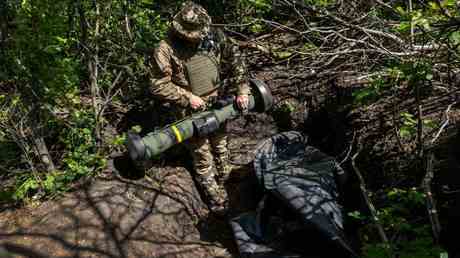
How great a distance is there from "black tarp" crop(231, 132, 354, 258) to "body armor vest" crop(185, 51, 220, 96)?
971 mm

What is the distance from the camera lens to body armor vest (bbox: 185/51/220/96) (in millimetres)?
3654

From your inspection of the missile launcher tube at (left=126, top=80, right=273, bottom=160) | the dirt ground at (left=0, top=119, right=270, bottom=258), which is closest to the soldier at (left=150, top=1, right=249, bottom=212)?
the missile launcher tube at (left=126, top=80, right=273, bottom=160)

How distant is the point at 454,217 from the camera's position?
185 centimetres

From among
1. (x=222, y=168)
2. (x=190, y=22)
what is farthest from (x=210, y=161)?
(x=190, y=22)

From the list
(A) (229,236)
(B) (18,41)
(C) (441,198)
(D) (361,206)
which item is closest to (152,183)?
(A) (229,236)

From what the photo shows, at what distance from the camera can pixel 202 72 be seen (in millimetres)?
3732

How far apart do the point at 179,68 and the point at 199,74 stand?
0.70ft

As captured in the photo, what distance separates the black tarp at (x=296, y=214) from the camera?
2701 millimetres

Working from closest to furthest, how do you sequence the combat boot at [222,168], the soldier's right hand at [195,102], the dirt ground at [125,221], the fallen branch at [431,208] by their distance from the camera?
the fallen branch at [431,208] < the dirt ground at [125,221] < the soldier's right hand at [195,102] < the combat boot at [222,168]

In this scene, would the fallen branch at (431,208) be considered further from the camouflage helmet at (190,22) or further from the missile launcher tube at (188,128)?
the camouflage helmet at (190,22)

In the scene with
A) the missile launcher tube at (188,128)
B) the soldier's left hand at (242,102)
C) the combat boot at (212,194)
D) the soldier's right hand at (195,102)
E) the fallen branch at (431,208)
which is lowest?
the combat boot at (212,194)

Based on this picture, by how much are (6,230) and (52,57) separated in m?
1.53

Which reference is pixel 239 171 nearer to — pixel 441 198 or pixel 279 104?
pixel 279 104

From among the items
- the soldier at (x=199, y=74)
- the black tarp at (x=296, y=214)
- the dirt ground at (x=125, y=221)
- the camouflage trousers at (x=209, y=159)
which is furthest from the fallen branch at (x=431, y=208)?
the camouflage trousers at (x=209, y=159)
